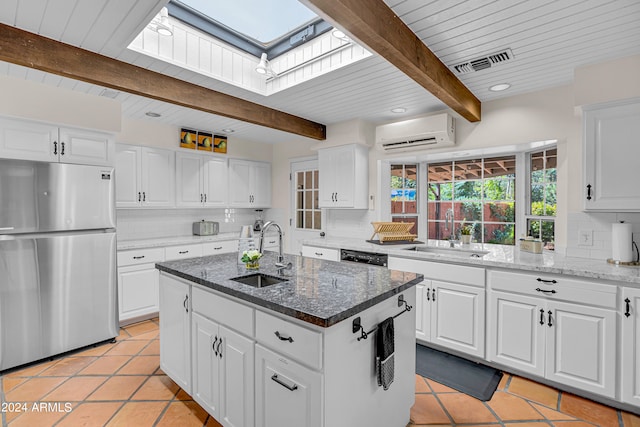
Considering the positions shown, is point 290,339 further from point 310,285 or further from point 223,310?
point 223,310

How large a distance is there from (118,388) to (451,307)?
2.74 metres

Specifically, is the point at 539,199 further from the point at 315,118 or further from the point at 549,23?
the point at 315,118

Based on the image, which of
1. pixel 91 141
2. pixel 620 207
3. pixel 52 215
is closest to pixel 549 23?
pixel 620 207

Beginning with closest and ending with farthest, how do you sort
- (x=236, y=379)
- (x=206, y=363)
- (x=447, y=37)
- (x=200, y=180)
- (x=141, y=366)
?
(x=236, y=379), (x=206, y=363), (x=447, y=37), (x=141, y=366), (x=200, y=180)

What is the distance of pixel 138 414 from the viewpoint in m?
2.07

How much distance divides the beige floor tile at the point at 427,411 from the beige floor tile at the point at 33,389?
2.63 m

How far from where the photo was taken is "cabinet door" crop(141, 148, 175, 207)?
405 centimetres

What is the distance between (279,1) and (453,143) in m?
2.23

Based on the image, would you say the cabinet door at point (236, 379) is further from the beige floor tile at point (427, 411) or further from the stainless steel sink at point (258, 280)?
the beige floor tile at point (427, 411)

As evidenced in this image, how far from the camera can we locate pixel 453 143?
11.2 feet

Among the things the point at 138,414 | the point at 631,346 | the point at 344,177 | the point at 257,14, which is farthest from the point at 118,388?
the point at 631,346

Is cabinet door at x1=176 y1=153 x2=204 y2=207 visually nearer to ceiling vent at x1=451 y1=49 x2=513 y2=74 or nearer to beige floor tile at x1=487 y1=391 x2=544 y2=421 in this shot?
ceiling vent at x1=451 y1=49 x2=513 y2=74

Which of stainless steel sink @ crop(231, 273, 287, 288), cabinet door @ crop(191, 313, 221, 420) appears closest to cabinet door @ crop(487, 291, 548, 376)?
stainless steel sink @ crop(231, 273, 287, 288)

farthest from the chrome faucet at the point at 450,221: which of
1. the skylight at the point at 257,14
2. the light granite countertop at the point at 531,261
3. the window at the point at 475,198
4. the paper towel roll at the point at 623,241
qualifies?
the skylight at the point at 257,14
